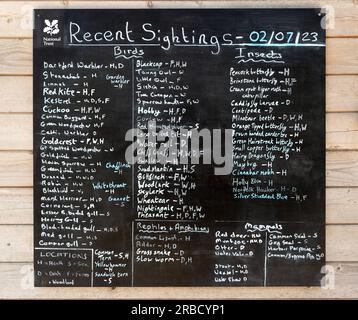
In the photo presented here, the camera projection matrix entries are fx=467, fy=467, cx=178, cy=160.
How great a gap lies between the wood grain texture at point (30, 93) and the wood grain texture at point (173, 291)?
0.89 meters

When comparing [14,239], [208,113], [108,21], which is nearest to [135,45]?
[108,21]

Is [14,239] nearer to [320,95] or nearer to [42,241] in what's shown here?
[42,241]

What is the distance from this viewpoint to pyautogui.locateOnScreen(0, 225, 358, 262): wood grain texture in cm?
263

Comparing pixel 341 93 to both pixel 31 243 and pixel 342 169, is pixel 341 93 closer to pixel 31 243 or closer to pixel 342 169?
pixel 342 169

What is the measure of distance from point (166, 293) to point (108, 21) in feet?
5.16

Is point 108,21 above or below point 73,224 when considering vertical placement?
above

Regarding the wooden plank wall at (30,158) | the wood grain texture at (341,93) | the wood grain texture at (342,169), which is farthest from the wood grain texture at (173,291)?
the wood grain texture at (341,93)

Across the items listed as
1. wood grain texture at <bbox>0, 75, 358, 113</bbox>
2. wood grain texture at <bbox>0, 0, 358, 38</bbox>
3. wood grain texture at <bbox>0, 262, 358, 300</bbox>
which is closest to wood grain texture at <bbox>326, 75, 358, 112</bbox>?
A: wood grain texture at <bbox>0, 75, 358, 113</bbox>

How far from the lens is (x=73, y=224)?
2.64 meters

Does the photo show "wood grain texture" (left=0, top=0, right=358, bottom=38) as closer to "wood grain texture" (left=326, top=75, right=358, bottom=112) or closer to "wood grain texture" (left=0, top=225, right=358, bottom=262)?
"wood grain texture" (left=326, top=75, right=358, bottom=112)

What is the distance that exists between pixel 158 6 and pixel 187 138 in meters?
0.76

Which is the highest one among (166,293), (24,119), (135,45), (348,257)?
(135,45)

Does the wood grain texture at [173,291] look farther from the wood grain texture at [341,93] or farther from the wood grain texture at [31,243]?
the wood grain texture at [341,93]

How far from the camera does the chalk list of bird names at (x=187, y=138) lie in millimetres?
2604
